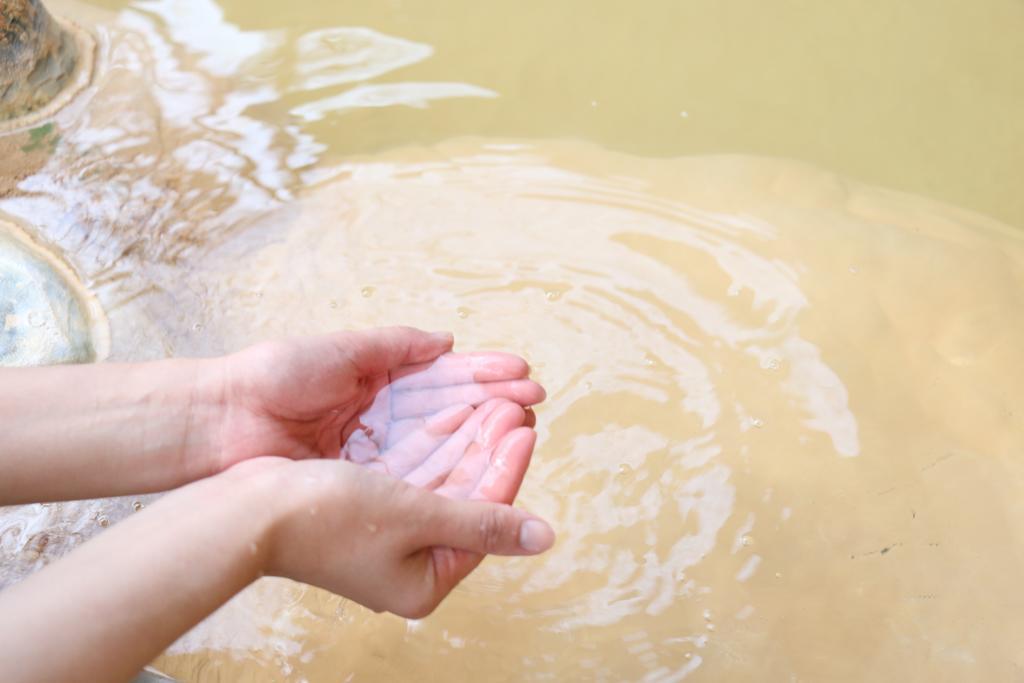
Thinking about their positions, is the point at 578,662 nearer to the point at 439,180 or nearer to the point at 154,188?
the point at 439,180

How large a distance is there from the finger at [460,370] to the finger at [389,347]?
17 mm

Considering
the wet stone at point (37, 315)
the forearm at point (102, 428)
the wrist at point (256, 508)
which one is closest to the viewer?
the wrist at point (256, 508)

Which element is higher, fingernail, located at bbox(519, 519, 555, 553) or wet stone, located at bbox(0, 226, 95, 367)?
fingernail, located at bbox(519, 519, 555, 553)

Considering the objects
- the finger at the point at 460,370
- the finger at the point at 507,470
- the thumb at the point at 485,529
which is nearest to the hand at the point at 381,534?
the thumb at the point at 485,529

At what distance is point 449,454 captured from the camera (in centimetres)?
155

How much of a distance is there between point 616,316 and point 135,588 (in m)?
1.22

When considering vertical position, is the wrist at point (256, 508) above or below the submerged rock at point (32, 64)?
below

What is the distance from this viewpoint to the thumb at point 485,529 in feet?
4.20

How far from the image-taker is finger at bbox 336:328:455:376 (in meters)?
1.55

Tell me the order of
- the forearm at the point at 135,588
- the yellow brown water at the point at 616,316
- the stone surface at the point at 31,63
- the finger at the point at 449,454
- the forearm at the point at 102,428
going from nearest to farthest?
the forearm at the point at 135,588, the forearm at the point at 102,428, the finger at the point at 449,454, the yellow brown water at the point at 616,316, the stone surface at the point at 31,63

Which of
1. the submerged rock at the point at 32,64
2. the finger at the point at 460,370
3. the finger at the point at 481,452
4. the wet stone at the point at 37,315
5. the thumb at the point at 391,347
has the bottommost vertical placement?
the wet stone at the point at 37,315

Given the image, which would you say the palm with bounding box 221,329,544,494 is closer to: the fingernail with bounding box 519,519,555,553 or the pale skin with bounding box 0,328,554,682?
the pale skin with bounding box 0,328,554,682

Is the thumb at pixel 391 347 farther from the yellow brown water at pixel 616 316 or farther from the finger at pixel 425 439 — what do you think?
the yellow brown water at pixel 616 316

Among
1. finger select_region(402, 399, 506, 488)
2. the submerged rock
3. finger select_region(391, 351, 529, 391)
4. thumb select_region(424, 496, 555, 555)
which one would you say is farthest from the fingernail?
the submerged rock
